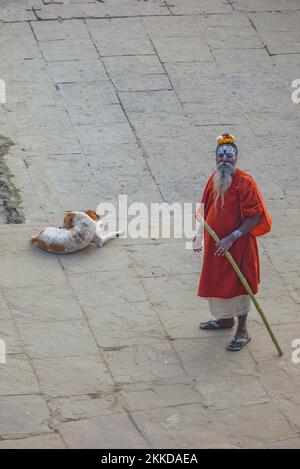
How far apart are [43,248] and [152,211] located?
125cm

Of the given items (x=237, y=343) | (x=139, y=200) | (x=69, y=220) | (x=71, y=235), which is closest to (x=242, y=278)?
(x=237, y=343)

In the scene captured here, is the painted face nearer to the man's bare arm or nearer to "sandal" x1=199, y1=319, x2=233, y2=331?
the man's bare arm

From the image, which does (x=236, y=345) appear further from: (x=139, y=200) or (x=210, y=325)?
(x=139, y=200)

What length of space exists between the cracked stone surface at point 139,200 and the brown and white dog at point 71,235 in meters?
0.10

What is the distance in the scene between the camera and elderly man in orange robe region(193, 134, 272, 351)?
306 inches

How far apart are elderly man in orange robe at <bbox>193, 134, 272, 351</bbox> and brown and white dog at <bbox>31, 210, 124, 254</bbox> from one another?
1.35m

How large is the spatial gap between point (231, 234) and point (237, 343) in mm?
900

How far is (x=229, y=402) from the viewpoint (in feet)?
24.8

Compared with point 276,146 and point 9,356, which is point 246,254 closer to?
point 9,356

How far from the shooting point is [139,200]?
10.1 metres

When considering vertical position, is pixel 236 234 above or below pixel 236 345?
above

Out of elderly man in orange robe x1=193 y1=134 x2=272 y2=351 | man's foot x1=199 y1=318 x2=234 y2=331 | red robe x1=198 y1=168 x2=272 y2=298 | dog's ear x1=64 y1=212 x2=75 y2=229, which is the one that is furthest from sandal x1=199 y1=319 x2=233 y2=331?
dog's ear x1=64 y1=212 x2=75 y2=229

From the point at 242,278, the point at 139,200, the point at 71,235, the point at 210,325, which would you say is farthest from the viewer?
the point at 139,200

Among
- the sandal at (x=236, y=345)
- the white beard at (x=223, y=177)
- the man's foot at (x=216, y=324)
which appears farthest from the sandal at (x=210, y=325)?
the white beard at (x=223, y=177)
